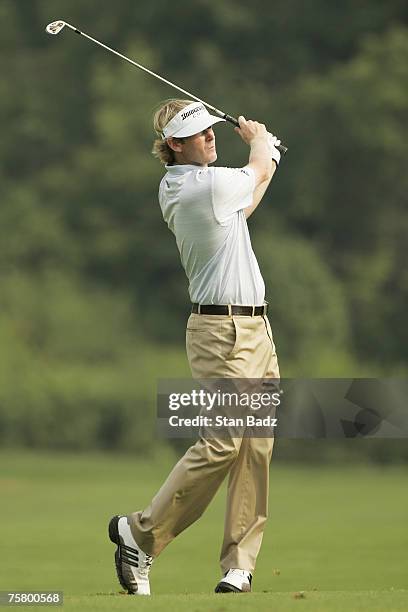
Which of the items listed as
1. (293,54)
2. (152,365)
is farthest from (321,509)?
(293,54)

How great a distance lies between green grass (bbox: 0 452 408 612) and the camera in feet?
15.6

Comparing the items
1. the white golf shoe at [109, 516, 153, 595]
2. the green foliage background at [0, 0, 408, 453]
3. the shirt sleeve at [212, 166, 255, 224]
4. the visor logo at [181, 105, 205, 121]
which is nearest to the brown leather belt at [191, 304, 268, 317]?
the shirt sleeve at [212, 166, 255, 224]

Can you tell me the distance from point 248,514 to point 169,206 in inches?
39.8

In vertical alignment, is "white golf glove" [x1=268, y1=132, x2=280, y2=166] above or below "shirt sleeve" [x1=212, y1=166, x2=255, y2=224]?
above

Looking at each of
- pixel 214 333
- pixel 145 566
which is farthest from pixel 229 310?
pixel 145 566

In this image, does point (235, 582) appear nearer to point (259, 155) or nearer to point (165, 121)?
point (259, 155)

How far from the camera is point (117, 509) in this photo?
11969mm

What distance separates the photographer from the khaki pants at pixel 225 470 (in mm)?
5070

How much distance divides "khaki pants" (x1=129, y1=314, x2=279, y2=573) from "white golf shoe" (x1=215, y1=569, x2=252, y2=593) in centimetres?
2

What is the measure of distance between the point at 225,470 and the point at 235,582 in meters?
0.36

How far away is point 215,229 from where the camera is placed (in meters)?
5.11

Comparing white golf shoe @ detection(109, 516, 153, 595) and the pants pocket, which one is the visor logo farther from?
white golf shoe @ detection(109, 516, 153, 595)

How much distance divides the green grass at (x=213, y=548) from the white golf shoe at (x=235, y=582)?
0.26ft

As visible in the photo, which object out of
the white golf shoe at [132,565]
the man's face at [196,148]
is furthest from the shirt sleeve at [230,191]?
the white golf shoe at [132,565]
